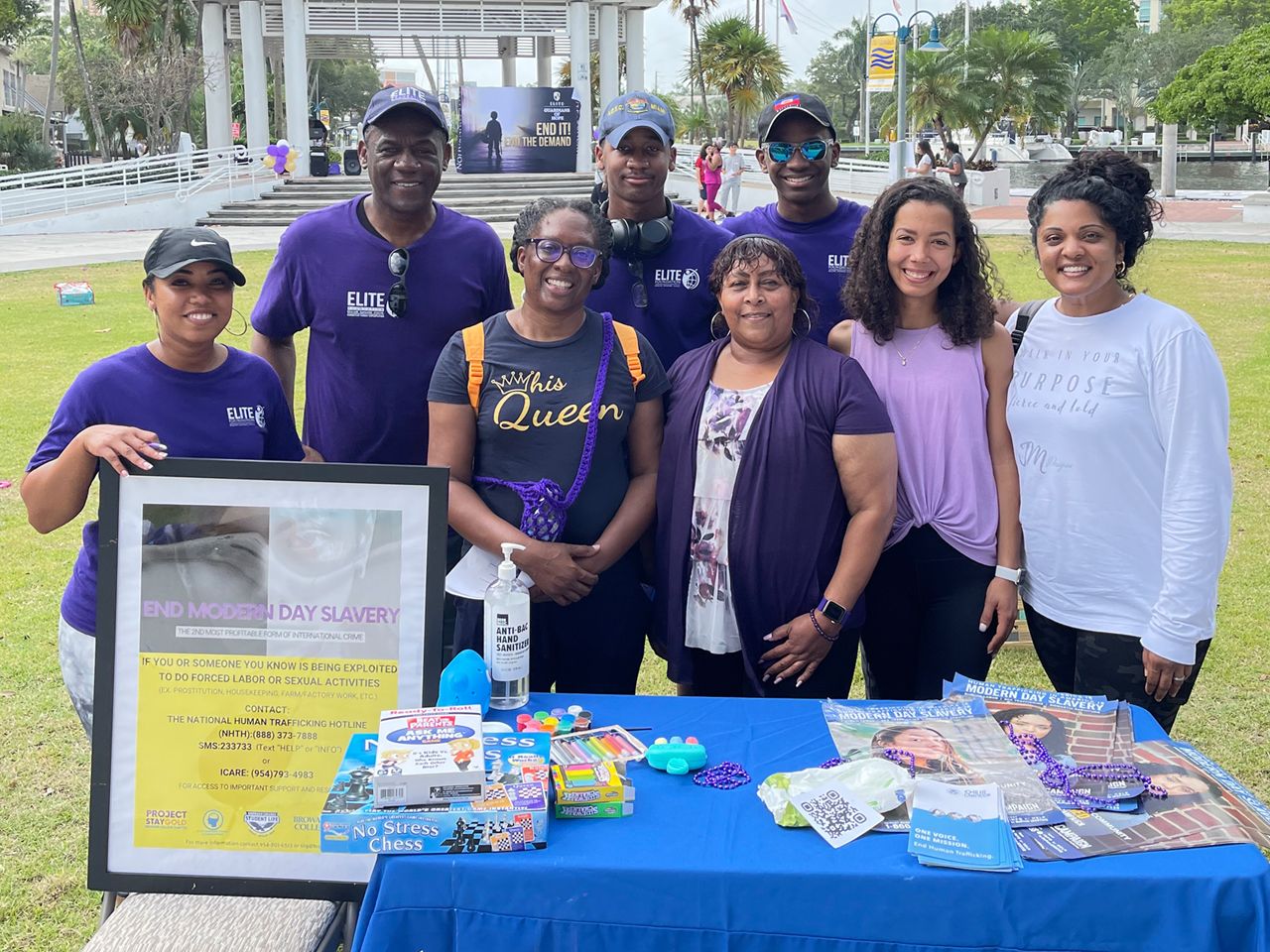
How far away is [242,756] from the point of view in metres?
2.82

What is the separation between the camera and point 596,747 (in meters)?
2.71

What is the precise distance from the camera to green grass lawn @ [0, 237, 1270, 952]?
3955 millimetres

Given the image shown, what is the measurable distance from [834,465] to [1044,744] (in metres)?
0.99

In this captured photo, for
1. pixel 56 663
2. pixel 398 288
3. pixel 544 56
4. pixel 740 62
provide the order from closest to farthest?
1. pixel 398 288
2. pixel 56 663
3. pixel 544 56
4. pixel 740 62

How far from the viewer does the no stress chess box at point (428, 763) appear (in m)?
2.30

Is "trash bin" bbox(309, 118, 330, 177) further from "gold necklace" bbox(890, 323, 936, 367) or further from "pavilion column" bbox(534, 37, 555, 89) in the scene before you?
"gold necklace" bbox(890, 323, 936, 367)

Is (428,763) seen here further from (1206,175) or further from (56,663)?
(1206,175)

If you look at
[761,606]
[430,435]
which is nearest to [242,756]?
[430,435]

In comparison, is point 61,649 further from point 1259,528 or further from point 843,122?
point 843,122

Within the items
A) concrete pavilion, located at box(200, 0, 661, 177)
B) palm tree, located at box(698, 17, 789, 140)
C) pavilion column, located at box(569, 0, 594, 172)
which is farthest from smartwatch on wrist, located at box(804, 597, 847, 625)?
palm tree, located at box(698, 17, 789, 140)

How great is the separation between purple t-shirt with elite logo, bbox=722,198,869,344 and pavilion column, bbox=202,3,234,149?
35419 millimetres

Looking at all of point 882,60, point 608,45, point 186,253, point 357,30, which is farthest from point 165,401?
point 608,45

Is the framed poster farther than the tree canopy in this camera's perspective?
No

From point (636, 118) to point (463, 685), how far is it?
232 cm
